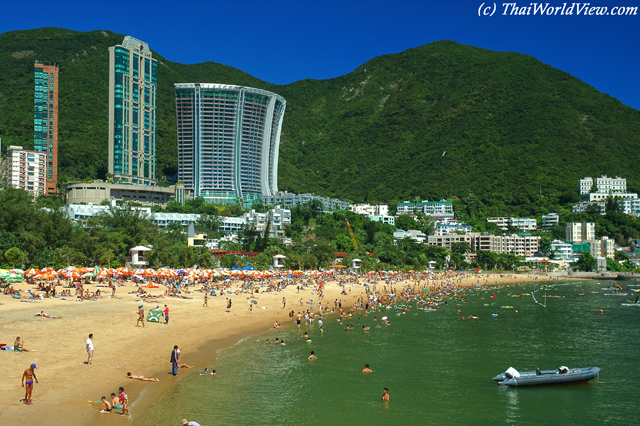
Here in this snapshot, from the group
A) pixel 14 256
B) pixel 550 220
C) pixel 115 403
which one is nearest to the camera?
pixel 115 403

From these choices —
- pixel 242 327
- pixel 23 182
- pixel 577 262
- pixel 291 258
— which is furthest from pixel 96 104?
pixel 242 327

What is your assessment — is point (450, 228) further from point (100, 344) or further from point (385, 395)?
point (100, 344)

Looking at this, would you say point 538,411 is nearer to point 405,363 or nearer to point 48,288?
point 405,363

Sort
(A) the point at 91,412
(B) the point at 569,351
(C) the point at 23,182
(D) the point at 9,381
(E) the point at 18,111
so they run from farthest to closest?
(E) the point at 18,111 → (C) the point at 23,182 → (B) the point at 569,351 → (D) the point at 9,381 → (A) the point at 91,412

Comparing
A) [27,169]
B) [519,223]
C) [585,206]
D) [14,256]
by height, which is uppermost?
[27,169]

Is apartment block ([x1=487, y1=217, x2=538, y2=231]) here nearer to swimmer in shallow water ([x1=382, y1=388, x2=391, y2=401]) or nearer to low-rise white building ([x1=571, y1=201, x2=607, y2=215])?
low-rise white building ([x1=571, y1=201, x2=607, y2=215])

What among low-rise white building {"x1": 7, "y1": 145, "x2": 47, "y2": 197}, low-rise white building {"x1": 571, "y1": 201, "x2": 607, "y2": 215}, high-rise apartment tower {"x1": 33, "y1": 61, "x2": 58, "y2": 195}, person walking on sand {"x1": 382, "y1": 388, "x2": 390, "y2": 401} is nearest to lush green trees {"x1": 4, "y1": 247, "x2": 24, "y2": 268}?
person walking on sand {"x1": 382, "y1": 388, "x2": 390, "y2": 401}

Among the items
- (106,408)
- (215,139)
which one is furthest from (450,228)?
(106,408)
